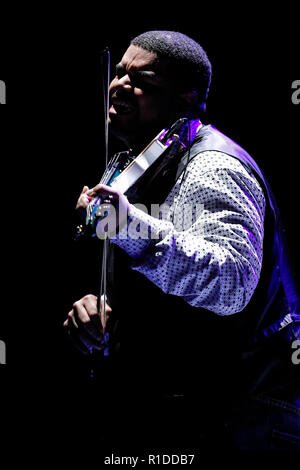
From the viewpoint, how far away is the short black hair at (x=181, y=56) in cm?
163

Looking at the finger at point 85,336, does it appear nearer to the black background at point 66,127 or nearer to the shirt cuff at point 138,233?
the shirt cuff at point 138,233

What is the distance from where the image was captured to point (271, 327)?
145 cm

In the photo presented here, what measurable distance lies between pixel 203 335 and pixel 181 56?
92 centimetres

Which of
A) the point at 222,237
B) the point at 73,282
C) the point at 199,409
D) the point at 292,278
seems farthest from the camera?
the point at 73,282

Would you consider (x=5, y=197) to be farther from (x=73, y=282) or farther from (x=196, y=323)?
(x=196, y=323)

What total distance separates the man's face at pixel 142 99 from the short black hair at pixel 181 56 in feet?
0.09

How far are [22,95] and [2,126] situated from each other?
0.18 meters

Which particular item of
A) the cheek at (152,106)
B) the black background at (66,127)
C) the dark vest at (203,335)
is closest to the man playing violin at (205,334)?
the dark vest at (203,335)

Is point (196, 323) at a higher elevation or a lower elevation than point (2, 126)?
lower

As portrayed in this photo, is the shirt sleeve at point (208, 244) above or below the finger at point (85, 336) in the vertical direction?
above

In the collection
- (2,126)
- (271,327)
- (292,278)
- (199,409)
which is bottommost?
(199,409)

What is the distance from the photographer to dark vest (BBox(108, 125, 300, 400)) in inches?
55.2

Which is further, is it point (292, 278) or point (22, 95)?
point (22, 95)
